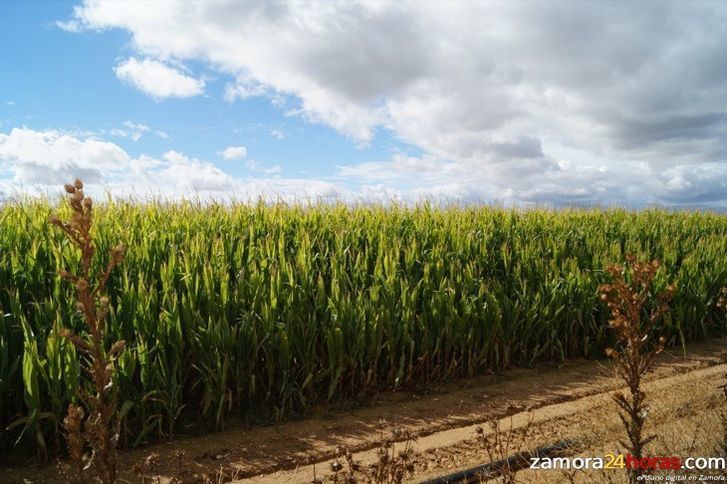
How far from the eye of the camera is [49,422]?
181 inches

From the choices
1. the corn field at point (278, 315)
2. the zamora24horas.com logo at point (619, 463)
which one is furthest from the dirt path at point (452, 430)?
the corn field at point (278, 315)

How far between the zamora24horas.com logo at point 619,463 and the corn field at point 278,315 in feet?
6.41

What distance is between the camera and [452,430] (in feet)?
16.6

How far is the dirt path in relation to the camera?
4.28 metres

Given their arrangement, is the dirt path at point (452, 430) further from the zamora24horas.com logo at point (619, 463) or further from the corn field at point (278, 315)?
the corn field at point (278, 315)

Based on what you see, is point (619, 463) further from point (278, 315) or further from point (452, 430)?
point (278, 315)

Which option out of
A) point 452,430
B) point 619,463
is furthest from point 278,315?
point 619,463

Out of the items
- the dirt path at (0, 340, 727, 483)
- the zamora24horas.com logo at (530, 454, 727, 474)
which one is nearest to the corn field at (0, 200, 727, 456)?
the dirt path at (0, 340, 727, 483)

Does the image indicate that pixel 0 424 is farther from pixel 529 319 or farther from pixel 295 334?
pixel 529 319

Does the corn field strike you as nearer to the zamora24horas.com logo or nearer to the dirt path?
the dirt path

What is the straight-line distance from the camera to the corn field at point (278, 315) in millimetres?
4777

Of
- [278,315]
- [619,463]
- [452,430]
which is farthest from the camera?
[278,315]

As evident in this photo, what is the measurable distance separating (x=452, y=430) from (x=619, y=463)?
145 cm

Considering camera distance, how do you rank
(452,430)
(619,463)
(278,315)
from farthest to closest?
(278,315) < (452,430) < (619,463)
